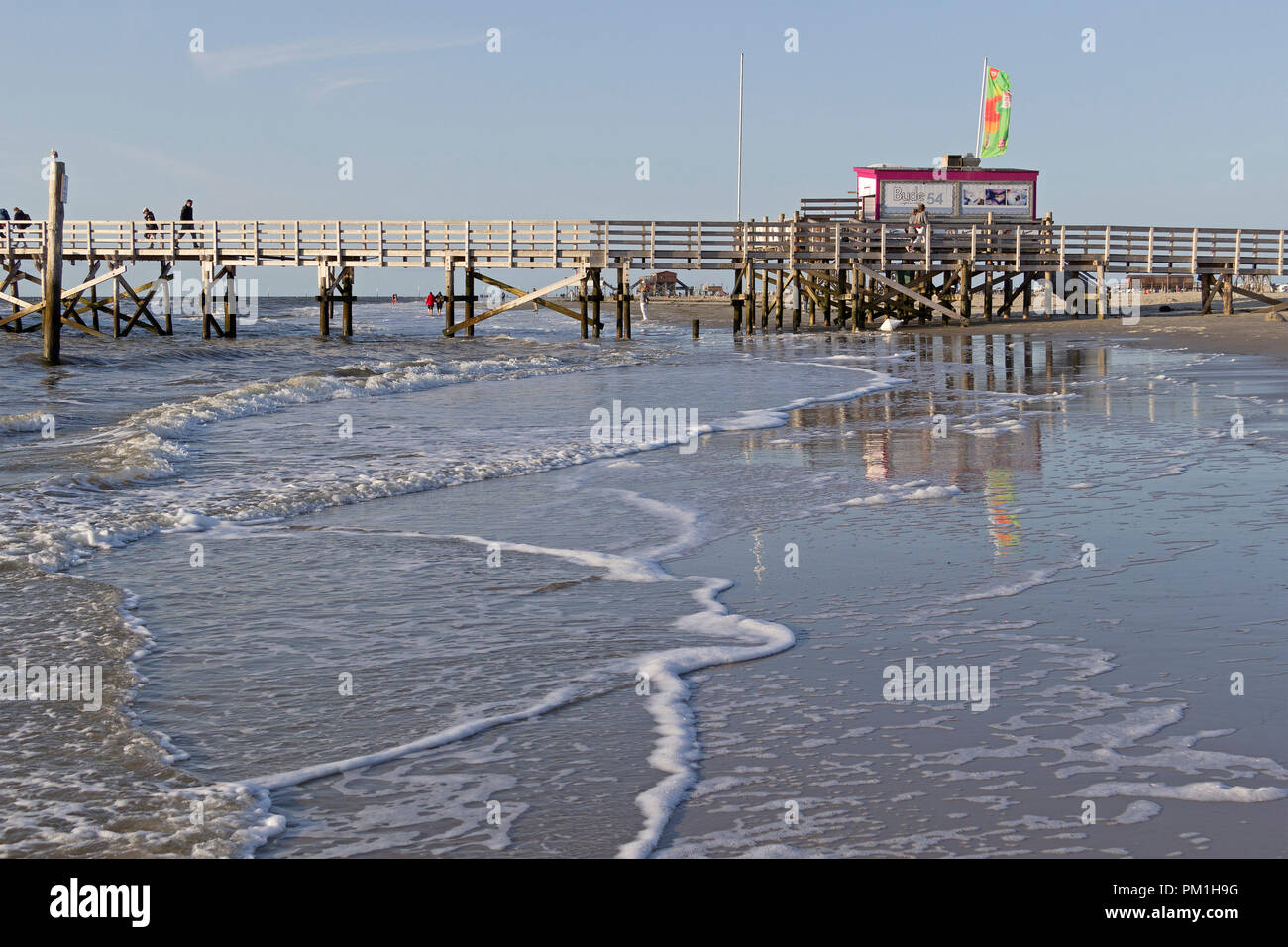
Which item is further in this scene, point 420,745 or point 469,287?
point 469,287

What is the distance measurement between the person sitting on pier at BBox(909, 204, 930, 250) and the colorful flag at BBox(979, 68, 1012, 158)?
4362 millimetres

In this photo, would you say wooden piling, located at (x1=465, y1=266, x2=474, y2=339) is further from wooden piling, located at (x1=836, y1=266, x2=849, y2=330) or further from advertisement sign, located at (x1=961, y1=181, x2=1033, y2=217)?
advertisement sign, located at (x1=961, y1=181, x2=1033, y2=217)

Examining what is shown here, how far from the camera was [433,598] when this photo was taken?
6422 mm

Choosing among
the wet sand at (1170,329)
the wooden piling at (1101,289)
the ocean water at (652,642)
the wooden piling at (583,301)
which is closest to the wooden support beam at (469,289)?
the wooden piling at (583,301)

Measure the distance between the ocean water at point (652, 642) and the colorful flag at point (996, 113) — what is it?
2868cm

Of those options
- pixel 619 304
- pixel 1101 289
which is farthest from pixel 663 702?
pixel 1101 289

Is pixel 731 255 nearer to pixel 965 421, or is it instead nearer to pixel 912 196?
pixel 912 196

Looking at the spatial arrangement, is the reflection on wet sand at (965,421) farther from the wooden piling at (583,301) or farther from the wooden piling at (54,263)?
the wooden piling at (54,263)

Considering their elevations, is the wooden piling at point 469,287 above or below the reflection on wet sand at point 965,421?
above

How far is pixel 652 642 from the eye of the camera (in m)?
5.64

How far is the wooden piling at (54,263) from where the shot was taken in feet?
83.5

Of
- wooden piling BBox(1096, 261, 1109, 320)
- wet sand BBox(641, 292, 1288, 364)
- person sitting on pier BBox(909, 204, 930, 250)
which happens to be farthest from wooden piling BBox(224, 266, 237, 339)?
wooden piling BBox(1096, 261, 1109, 320)

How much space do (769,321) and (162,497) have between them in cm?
3795

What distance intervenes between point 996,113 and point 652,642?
3751 cm
